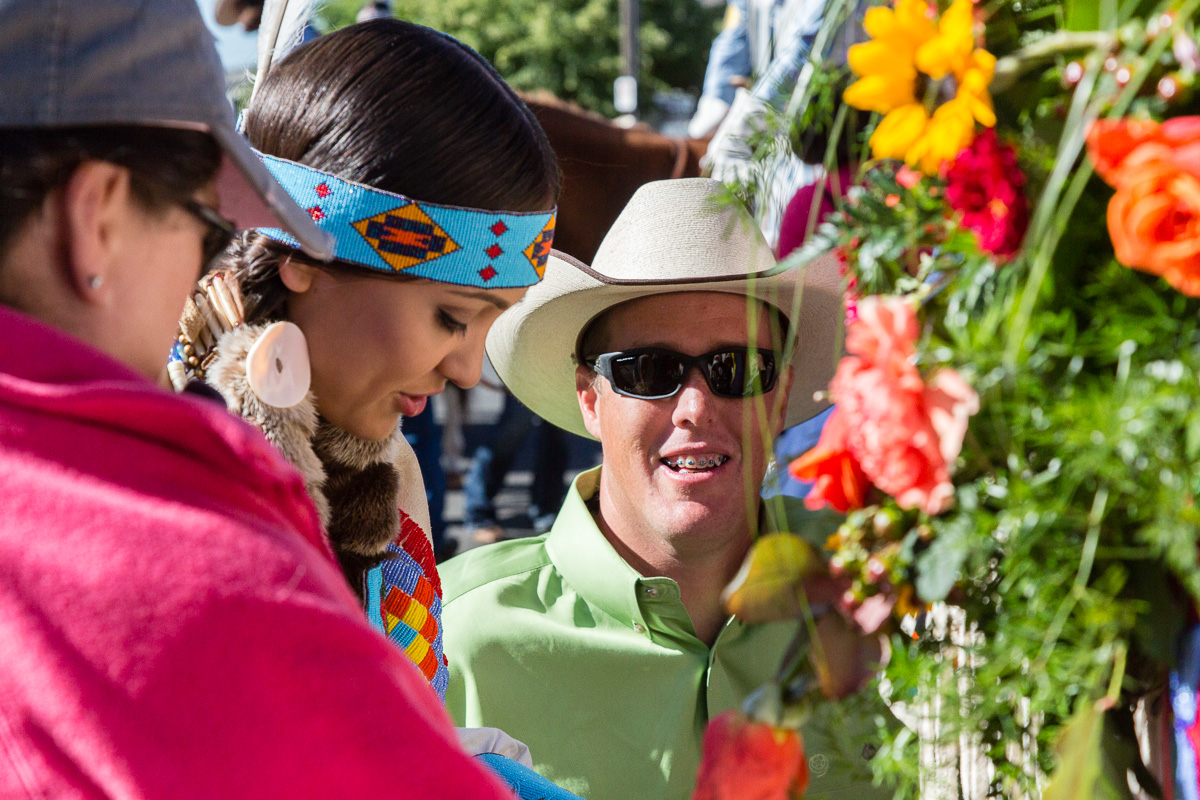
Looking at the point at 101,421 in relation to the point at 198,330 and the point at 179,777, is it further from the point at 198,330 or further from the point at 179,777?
the point at 198,330

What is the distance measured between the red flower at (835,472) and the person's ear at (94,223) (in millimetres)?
551

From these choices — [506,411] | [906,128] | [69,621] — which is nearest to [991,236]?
[906,128]

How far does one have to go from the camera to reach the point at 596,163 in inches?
183

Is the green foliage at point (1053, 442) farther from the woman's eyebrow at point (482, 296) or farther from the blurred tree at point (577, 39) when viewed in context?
the blurred tree at point (577, 39)

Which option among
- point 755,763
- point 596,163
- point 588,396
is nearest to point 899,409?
point 755,763

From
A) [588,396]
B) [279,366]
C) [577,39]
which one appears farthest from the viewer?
[577,39]

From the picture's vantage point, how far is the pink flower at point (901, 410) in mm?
663

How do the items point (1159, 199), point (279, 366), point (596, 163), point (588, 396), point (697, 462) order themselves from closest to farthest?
1. point (1159, 199)
2. point (279, 366)
3. point (697, 462)
4. point (588, 396)
5. point (596, 163)

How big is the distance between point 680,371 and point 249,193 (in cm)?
119

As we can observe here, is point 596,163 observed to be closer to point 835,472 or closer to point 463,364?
point 463,364

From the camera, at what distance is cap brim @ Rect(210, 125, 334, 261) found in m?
0.94

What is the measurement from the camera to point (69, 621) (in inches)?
29.4

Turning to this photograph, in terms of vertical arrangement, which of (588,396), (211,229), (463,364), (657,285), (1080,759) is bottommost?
(588,396)

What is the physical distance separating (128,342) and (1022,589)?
698mm
